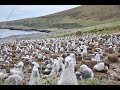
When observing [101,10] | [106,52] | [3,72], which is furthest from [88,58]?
[3,72]

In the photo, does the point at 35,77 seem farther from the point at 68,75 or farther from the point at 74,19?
the point at 74,19

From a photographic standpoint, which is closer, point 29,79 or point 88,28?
point 29,79

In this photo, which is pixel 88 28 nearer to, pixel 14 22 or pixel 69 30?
pixel 69 30

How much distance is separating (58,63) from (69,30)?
0.59 m

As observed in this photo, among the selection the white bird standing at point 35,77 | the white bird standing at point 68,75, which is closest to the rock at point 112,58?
the white bird standing at point 68,75

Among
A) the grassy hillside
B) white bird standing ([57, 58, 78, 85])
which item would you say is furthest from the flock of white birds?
the grassy hillside

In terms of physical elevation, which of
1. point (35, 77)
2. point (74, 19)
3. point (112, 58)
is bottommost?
point (35, 77)

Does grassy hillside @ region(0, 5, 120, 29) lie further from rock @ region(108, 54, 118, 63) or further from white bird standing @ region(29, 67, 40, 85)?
white bird standing @ region(29, 67, 40, 85)

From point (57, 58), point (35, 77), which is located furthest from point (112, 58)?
point (35, 77)

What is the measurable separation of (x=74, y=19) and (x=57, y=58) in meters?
0.65

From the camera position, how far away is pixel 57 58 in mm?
5859
